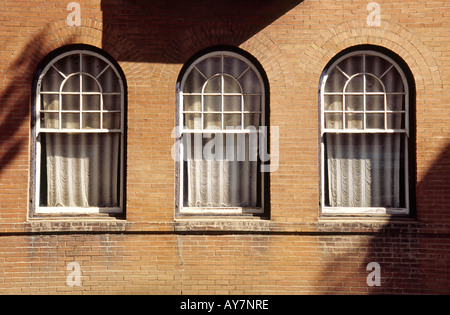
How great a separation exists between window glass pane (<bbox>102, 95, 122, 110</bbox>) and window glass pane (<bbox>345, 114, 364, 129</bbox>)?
349 cm

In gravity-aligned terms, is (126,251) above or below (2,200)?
below

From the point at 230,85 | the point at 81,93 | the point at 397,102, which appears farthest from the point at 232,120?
the point at 397,102

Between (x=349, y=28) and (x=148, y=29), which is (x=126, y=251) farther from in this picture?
(x=349, y=28)

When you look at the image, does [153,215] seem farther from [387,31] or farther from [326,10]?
[387,31]

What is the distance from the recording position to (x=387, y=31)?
6332 mm

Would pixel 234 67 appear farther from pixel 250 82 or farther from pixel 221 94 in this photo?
pixel 221 94

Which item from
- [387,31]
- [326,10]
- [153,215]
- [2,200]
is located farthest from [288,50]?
[2,200]

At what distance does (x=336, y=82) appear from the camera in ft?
21.4

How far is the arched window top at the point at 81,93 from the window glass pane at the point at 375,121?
3.76m

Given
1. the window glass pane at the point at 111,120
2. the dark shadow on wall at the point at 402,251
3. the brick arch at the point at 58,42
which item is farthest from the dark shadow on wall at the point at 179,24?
the dark shadow on wall at the point at 402,251

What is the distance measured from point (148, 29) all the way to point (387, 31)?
357cm

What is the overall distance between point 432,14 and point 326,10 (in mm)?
1560

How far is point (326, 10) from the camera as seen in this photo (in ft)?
21.0
